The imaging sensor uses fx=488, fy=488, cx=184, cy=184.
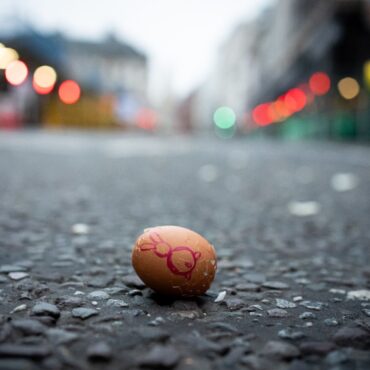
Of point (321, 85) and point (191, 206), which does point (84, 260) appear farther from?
point (321, 85)

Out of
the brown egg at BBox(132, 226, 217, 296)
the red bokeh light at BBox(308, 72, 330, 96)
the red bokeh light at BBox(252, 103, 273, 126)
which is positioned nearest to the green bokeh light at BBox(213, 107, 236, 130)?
the red bokeh light at BBox(252, 103, 273, 126)

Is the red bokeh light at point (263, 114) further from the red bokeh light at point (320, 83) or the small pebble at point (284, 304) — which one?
the small pebble at point (284, 304)

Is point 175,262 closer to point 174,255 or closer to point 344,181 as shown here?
point 174,255

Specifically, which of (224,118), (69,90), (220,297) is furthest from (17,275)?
(224,118)

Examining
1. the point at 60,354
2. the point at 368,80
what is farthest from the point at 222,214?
the point at 368,80

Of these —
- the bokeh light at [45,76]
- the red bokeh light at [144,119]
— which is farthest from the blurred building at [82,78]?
the red bokeh light at [144,119]

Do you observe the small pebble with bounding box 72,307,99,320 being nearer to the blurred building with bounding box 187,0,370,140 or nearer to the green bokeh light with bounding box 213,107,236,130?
the blurred building with bounding box 187,0,370,140
